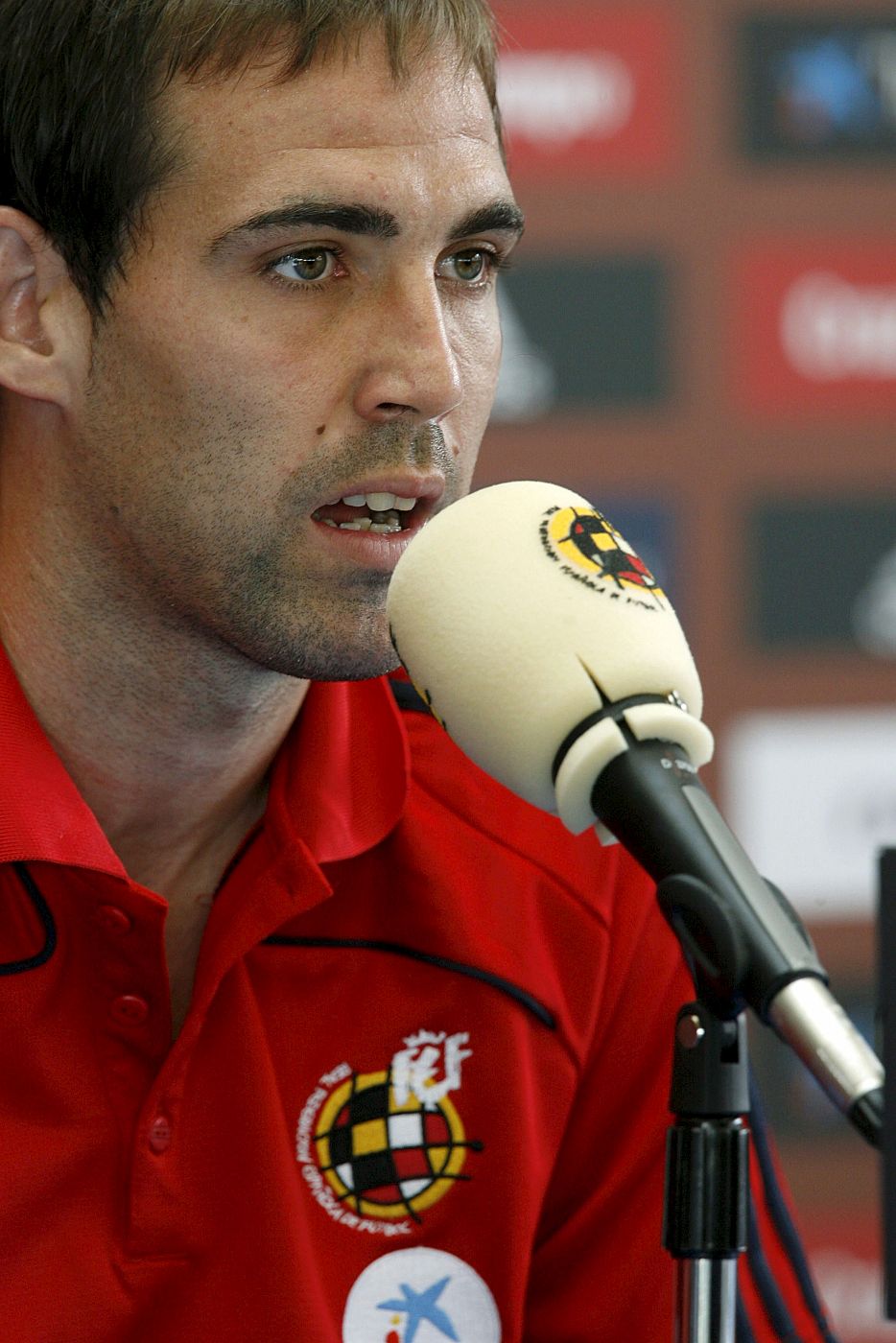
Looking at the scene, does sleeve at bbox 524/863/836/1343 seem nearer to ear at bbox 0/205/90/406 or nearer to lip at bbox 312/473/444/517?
lip at bbox 312/473/444/517

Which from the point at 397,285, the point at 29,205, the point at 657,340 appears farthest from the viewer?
the point at 657,340

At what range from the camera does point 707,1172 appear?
0.75m

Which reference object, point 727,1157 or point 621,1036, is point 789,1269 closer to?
point 621,1036

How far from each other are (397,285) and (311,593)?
19 centimetres

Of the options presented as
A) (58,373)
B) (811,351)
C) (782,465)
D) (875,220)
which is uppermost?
(875,220)

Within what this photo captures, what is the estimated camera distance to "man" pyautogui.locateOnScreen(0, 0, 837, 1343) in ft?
3.48

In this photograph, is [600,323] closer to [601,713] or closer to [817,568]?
[817,568]

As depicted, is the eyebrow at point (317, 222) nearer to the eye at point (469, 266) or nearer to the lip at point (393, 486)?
the eye at point (469, 266)

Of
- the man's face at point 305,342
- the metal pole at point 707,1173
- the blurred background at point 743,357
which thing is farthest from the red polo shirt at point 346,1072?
the blurred background at point 743,357

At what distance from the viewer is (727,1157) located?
0.75m

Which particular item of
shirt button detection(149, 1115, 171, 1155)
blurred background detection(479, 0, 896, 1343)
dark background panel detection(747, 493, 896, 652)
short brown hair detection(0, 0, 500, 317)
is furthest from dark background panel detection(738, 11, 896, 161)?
shirt button detection(149, 1115, 171, 1155)

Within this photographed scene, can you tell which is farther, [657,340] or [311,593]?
[657,340]

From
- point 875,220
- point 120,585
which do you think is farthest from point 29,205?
point 875,220

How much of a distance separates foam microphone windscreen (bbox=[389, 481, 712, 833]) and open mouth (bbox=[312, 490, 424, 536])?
0.59ft
